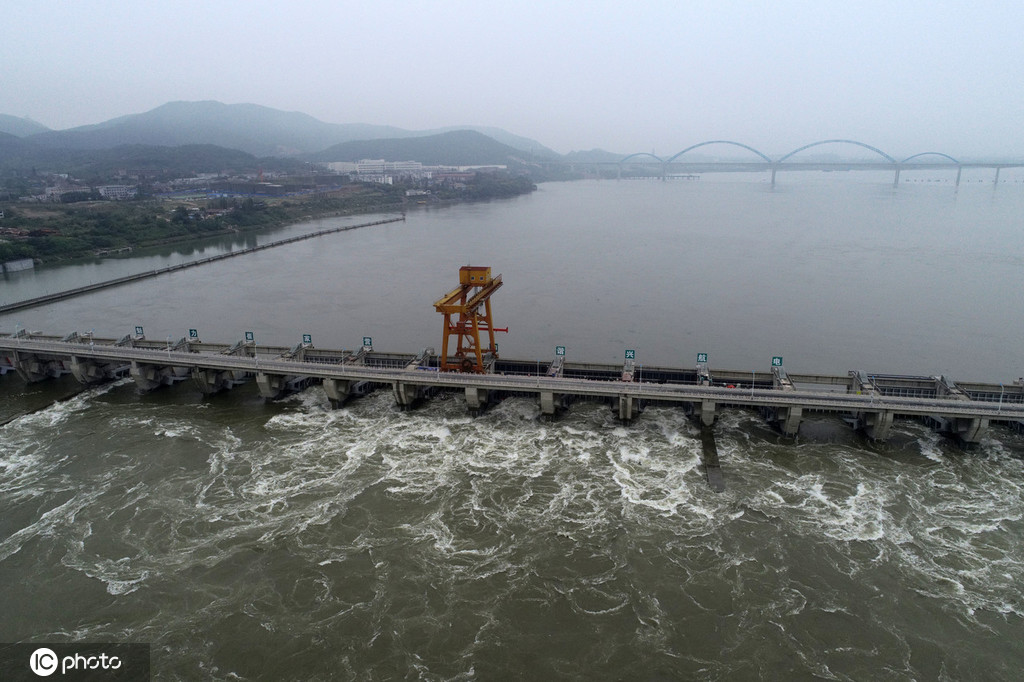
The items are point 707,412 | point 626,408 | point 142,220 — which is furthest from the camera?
point 142,220

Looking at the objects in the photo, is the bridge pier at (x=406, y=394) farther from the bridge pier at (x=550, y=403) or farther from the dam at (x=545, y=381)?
the bridge pier at (x=550, y=403)

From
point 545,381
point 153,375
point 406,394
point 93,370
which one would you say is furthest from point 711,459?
point 93,370

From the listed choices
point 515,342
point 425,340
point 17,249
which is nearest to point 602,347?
point 515,342

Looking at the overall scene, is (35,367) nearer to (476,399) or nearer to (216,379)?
(216,379)

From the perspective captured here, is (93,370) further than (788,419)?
Yes

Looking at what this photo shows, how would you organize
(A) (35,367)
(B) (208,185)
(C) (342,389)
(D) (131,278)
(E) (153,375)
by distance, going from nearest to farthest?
(C) (342,389) → (E) (153,375) → (A) (35,367) → (D) (131,278) → (B) (208,185)

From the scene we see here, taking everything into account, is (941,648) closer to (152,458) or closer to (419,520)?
(419,520)
